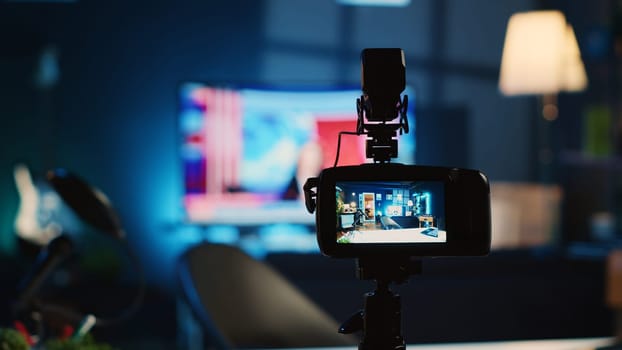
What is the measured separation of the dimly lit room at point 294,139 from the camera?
4043 millimetres

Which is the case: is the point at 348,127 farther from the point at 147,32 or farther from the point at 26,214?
the point at 26,214

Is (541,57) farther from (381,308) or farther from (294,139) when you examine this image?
(381,308)

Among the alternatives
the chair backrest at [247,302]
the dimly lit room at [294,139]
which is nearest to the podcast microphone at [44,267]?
the chair backrest at [247,302]

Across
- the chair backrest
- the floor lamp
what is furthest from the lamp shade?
the chair backrest

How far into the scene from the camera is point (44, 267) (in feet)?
4.07

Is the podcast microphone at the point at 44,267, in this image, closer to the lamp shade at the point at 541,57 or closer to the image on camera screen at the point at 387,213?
the image on camera screen at the point at 387,213

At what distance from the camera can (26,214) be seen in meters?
4.88

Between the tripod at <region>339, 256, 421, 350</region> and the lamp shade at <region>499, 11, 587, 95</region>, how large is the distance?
3.73 meters

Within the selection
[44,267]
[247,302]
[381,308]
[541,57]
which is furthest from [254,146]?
[381,308]

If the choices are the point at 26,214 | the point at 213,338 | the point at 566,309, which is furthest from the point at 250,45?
the point at 213,338

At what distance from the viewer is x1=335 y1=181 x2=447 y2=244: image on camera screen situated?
90 centimetres

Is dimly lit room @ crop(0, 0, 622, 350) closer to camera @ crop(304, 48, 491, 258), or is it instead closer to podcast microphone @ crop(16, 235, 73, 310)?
podcast microphone @ crop(16, 235, 73, 310)

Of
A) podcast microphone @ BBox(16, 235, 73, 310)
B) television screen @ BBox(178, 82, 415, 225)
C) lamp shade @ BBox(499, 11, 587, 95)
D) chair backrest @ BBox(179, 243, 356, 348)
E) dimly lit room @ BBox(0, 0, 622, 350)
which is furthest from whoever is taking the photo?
television screen @ BBox(178, 82, 415, 225)

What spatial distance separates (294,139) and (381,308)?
14.3 ft
